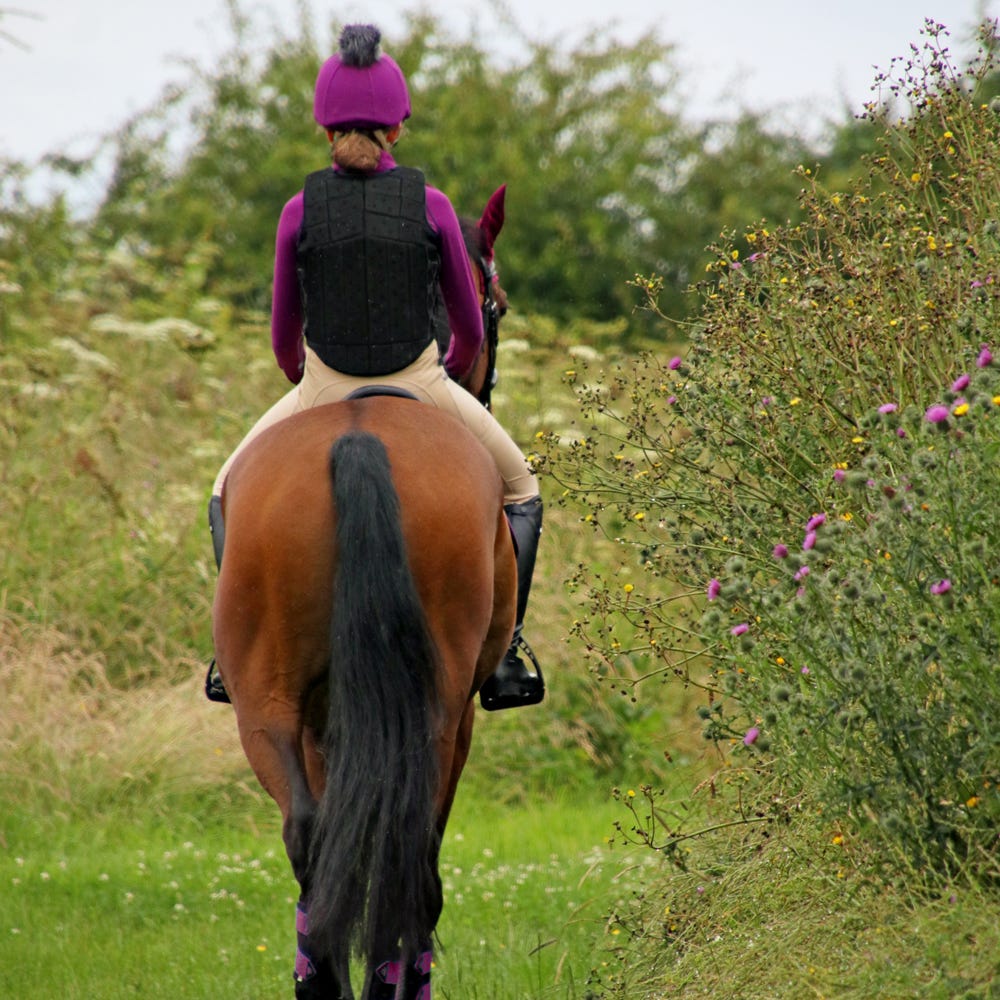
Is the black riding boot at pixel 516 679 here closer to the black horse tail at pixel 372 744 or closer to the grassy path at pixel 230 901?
the grassy path at pixel 230 901

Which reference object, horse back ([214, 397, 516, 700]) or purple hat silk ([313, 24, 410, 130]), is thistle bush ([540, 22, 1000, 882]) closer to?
horse back ([214, 397, 516, 700])

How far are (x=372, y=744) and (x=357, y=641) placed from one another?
287mm

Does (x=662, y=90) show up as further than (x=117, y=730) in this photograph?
Yes

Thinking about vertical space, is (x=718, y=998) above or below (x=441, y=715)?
below

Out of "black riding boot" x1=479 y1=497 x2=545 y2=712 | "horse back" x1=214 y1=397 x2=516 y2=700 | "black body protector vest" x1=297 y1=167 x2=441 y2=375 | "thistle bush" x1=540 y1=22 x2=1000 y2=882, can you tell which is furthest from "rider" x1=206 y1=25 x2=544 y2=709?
"thistle bush" x1=540 y1=22 x2=1000 y2=882

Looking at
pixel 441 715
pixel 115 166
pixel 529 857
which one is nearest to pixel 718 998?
pixel 441 715

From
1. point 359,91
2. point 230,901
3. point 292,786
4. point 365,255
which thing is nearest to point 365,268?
point 365,255

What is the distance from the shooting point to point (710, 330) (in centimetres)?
511

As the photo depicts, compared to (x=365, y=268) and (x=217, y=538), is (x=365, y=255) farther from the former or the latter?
(x=217, y=538)

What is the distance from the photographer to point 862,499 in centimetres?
387

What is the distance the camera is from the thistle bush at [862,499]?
3.30 metres

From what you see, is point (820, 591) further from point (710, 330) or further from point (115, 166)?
point (115, 166)

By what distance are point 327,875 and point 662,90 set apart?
20417mm

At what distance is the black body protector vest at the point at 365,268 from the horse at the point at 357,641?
1.06 ft
